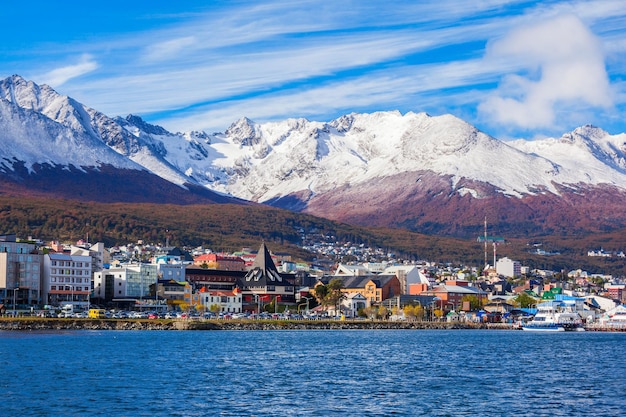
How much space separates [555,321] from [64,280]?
6177 centimetres

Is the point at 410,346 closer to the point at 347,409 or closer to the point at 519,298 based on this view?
the point at 347,409

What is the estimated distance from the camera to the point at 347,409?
41.0 metres

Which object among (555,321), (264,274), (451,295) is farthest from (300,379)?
(451,295)

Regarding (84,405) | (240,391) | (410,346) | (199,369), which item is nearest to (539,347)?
(410,346)

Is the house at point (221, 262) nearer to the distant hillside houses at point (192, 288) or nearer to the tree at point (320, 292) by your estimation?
the distant hillside houses at point (192, 288)

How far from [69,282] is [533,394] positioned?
86405 millimetres

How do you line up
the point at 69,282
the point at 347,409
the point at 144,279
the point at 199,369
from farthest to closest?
the point at 144,279 → the point at 69,282 → the point at 199,369 → the point at 347,409

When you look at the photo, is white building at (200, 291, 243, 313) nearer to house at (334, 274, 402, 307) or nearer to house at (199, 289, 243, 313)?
house at (199, 289, 243, 313)

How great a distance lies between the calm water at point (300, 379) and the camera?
4125cm

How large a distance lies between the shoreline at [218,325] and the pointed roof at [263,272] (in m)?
26.4

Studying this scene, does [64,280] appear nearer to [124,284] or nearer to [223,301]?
[124,284]

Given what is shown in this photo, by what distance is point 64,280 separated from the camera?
400 ft

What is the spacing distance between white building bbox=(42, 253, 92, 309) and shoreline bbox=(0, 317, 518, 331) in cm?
1864

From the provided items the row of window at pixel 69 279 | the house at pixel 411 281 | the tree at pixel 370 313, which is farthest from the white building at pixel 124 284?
the house at pixel 411 281
